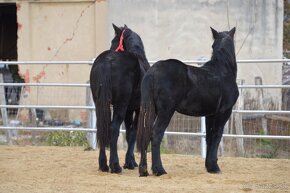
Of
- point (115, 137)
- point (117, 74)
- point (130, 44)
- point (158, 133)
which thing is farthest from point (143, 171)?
point (130, 44)

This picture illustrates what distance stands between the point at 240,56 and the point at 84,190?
9944mm

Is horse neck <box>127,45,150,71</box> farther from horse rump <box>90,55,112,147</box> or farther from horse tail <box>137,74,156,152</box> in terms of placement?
horse tail <box>137,74,156,152</box>

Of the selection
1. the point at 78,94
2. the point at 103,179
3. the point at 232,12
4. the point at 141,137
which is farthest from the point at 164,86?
the point at 232,12

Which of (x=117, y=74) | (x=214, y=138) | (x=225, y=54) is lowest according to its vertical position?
(x=214, y=138)

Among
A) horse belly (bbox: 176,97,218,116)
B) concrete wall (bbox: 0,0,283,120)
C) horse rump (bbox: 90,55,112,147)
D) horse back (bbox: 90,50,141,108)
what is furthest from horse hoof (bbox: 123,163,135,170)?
concrete wall (bbox: 0,0,283,120)

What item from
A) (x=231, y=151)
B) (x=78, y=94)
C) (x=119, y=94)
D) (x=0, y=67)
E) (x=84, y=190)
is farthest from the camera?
(x=0, y=67)

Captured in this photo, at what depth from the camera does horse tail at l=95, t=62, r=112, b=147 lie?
7.52 m

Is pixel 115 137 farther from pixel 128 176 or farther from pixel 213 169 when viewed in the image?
pixel 213 169

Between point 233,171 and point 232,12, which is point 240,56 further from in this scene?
point 233,171

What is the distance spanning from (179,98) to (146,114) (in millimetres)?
432

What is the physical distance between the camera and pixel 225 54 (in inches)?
308

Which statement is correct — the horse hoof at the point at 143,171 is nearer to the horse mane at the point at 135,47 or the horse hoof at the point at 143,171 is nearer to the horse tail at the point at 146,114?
the horse tail at the point at 146,114

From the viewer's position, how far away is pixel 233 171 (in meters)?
8.05

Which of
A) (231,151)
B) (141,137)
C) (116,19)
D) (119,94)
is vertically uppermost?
(116,19)
